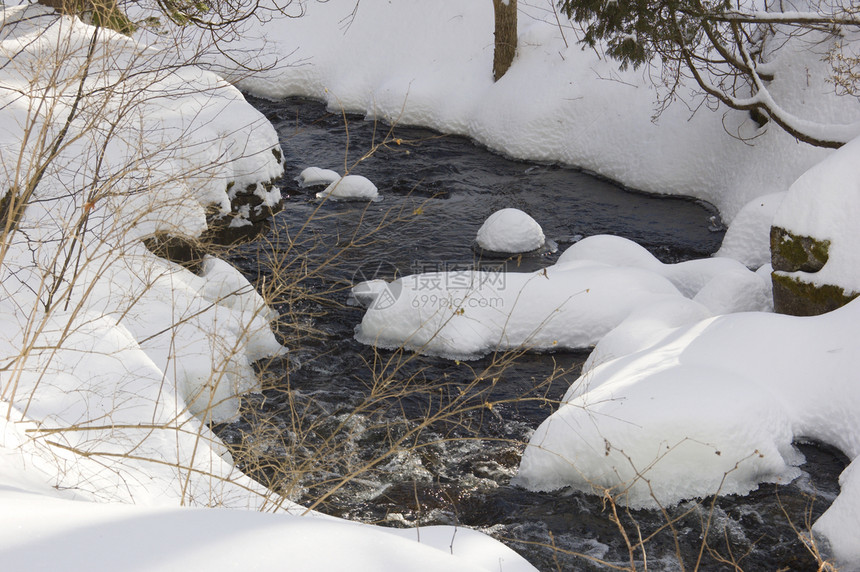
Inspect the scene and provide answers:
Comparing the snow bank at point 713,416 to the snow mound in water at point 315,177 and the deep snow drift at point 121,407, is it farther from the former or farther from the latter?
the snow mound in water at point 315,177

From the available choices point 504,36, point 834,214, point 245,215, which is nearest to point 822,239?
point 834,214

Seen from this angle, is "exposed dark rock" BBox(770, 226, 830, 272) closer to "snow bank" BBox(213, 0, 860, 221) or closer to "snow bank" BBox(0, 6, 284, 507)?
"snow bank" BBox(213, 0, 860, 221)

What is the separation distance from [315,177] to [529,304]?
12.9 feet

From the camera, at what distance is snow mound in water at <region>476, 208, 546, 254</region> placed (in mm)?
7719

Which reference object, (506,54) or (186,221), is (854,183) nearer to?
(186,221)

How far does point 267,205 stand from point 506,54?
194 inches

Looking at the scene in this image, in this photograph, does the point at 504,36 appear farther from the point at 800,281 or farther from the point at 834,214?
the point at 800,281

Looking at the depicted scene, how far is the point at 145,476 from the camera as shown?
10.6 ft

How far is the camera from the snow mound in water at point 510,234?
25.3 ft

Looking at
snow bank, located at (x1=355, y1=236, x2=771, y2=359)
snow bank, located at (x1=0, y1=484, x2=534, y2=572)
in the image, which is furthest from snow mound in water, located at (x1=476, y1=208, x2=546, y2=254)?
snow bank, located at (x1=0, y1=484, x2=534, y2=572)

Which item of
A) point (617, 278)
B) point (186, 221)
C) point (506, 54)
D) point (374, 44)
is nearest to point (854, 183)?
point (617, 278)

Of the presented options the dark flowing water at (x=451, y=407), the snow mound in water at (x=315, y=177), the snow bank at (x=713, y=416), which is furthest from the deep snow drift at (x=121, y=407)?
the snow mound in water at (x=315, y=177)

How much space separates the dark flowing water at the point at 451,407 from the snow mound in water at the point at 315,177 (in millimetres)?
178

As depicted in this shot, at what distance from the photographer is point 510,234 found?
7719 millimetres
